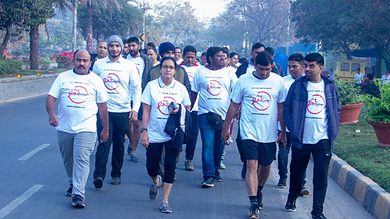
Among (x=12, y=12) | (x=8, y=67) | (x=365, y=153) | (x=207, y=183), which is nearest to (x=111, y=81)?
(x=207, y=183)

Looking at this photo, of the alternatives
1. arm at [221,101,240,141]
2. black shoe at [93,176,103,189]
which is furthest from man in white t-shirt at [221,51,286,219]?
black shoe at [93,176,103,189]

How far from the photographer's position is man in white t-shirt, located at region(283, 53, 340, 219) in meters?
7.53

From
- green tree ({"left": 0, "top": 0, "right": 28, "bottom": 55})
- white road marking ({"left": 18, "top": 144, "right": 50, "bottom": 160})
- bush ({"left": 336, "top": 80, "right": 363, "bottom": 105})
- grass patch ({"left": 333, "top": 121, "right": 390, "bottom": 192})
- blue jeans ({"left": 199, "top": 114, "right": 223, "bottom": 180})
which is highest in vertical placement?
green tree ({"left": 0, "top": 0, "right": 28, "bottom": 55})

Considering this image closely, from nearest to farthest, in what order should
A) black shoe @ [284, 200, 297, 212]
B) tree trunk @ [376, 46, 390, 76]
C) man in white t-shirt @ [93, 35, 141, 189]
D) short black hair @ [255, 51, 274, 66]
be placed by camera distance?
short black hair @ [255, 51, 274, 66]
black shoe @ [284, 200, 297, 212]
man in white t-shirt @ [93, 35, 141, 189]
tree trunk @ [376, 46, 390, 76]

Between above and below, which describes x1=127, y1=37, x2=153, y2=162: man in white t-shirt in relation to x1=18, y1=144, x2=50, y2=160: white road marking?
above

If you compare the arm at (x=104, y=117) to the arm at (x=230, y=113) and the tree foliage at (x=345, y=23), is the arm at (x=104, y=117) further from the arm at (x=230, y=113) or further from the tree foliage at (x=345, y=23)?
the tree foliage at (x=345, y=23)

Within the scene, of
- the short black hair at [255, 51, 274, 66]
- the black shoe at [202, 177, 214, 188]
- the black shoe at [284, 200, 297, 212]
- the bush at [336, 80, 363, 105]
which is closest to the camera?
the short black hair at [255, 51, 274, 66]

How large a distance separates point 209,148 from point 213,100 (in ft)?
2.27

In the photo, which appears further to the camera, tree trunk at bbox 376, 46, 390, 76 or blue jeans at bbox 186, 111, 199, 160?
tree trunk at bbox 376, 46, 390, 76

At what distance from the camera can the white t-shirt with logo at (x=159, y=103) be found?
26.1ft

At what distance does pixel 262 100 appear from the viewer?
25.4 ft

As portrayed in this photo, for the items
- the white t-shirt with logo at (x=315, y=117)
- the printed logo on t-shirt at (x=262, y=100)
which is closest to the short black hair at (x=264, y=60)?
the printed logo on t-shirt at (x=262, y=100)

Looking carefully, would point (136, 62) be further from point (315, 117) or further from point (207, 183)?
point (315, 117)

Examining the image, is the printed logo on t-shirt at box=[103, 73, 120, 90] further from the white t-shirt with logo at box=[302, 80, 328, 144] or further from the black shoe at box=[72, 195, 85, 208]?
the white t-shirt with logo at box=[302, 80, 328, 144]
